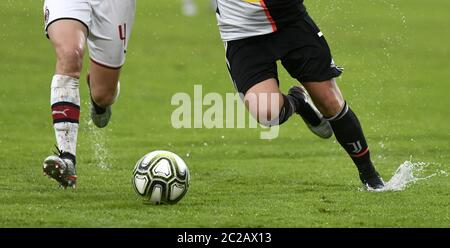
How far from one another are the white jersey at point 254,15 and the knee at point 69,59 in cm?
119

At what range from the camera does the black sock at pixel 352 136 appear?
9398 millimetres

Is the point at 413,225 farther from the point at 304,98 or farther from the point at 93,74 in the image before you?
the point at 93,74

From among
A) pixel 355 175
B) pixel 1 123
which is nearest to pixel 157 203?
pixel 355 175

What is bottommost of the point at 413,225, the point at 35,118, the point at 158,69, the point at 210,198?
the point at 158,69

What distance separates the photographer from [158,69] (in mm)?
22844

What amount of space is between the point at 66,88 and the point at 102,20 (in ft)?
3.03

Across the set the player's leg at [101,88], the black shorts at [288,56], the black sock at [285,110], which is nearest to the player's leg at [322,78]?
the black shorts at [288,56]

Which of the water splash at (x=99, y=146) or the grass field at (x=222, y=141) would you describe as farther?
the water splash at (x=99, y=146)

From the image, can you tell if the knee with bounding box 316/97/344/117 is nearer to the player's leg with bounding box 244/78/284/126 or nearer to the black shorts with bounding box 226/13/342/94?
the black shorts with bounding box 226/13/342/94

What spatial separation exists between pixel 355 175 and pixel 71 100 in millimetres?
3004

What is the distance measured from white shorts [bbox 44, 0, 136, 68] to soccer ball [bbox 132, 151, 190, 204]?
1.46 meters

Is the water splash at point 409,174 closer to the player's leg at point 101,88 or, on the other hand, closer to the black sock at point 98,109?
the player's leg at point 101,88

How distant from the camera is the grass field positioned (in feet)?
27.8

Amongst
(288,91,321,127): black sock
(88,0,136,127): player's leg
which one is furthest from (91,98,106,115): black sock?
(288,91,321,127): black sock
